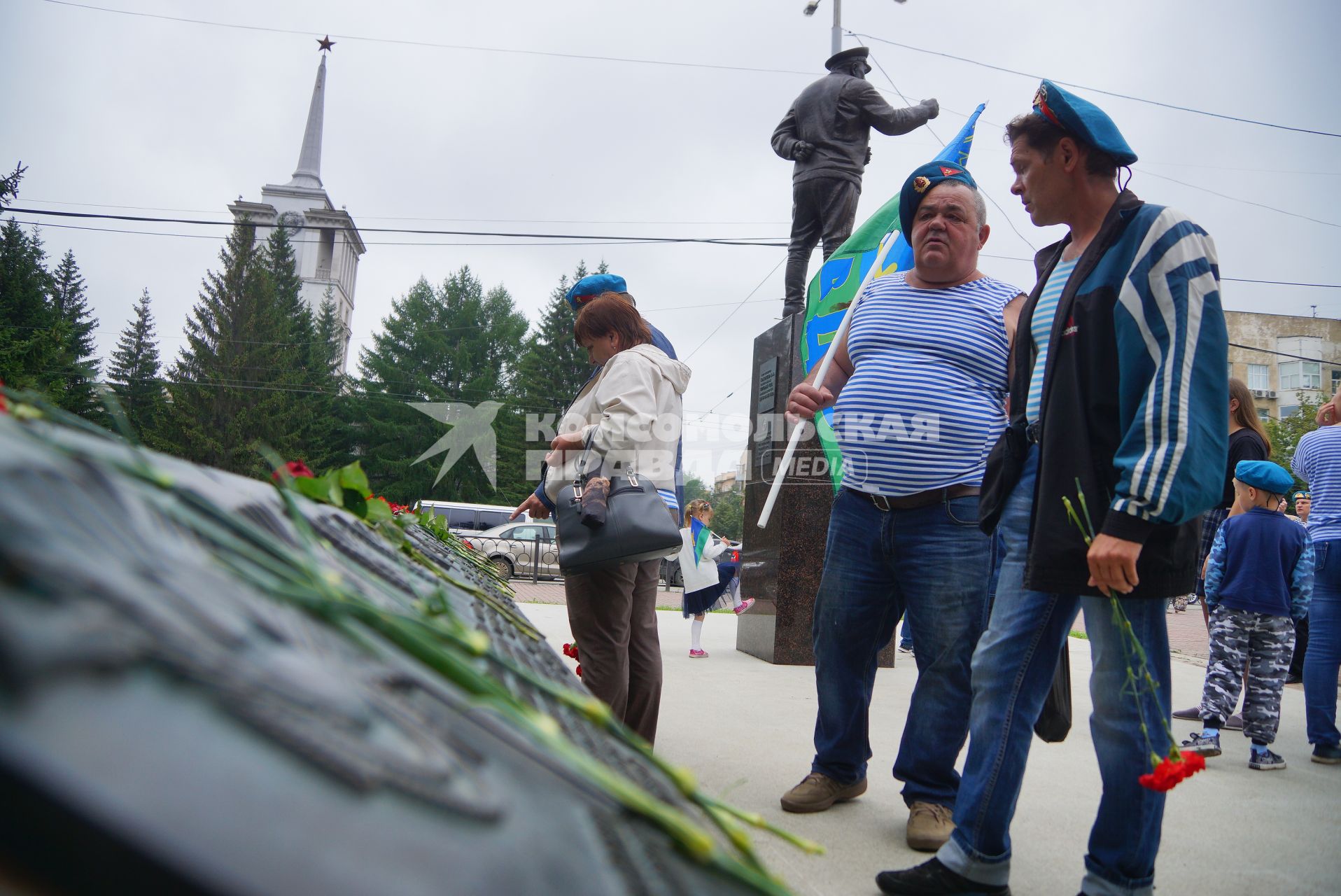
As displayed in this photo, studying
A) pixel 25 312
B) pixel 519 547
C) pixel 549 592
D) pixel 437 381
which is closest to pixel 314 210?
pixel 437 381

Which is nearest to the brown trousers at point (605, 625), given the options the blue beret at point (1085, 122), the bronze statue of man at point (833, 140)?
the blue beret at point (1085, 122)

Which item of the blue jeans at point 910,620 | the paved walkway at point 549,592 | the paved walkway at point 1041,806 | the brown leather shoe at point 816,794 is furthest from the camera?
the paved walkway at point 549,592

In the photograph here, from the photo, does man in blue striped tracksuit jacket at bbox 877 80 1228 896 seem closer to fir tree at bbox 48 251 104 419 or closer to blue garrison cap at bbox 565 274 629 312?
blue garrison cap at bbox 565 274 629 312

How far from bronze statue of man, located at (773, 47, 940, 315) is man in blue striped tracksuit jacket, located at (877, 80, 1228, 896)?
5371 mm

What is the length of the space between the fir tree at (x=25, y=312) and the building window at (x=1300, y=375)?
56.9 m

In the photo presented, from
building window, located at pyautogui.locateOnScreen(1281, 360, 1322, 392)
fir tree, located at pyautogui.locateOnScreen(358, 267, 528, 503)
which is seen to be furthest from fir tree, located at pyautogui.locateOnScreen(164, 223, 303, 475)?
building window, located at pyautogui.locateOnScreen(1281, 360, 1322, 392)

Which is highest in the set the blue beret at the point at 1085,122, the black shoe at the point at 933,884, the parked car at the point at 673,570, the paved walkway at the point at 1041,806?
the blue beret at the point at 1085,122

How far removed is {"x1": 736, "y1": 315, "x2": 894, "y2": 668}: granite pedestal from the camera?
6.16m

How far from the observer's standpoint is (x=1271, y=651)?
167 inches

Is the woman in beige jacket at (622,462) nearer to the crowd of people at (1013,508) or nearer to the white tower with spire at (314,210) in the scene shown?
the crowd of people at (1013,508)

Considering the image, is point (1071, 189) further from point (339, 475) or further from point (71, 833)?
point (71, 833)

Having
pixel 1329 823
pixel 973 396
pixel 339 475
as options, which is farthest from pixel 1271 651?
pixel 339 475

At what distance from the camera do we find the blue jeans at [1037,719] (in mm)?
1868
